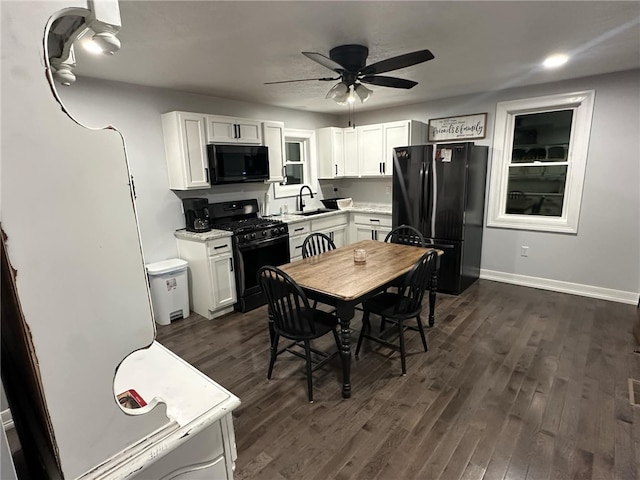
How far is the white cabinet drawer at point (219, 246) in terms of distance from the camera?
353 centimetres

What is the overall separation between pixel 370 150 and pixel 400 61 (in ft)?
9.85

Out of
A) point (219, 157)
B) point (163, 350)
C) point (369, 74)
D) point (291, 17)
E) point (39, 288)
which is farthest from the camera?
point (219, 157)

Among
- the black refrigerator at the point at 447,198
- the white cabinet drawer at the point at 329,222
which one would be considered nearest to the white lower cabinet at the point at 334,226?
the white cabinet drawer at the point at 329,222

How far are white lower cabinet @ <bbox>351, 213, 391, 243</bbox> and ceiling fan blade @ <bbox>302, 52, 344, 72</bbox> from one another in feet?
9.34

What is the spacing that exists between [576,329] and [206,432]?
3620 millimetres

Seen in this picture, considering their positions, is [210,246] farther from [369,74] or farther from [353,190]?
[353,190]

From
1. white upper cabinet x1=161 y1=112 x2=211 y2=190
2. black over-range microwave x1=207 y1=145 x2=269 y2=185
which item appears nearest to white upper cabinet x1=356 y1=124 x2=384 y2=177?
black over-range microwave x1=207 y1=145 x2=269 y2=185

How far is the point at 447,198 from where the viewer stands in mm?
4051

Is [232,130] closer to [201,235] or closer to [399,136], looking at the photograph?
[201,235]

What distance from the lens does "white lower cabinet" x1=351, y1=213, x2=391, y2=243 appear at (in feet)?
16.6

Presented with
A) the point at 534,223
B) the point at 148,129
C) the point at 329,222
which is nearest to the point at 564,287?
the point at 534,223

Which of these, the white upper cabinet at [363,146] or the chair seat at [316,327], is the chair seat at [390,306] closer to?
the chair seat at [316,327]

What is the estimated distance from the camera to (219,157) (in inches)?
151

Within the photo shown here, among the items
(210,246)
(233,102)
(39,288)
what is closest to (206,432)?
(39,288)
